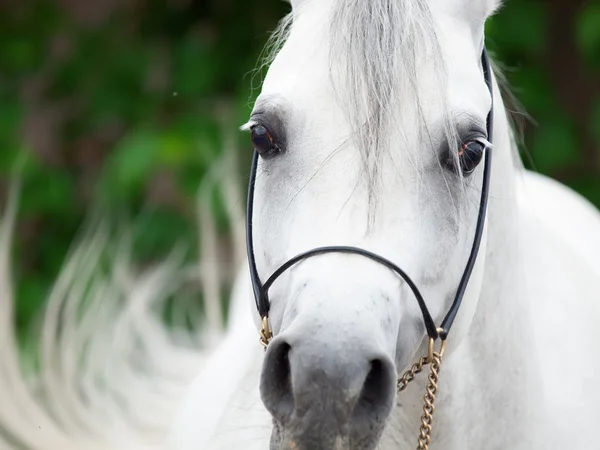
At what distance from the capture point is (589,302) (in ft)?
4.73

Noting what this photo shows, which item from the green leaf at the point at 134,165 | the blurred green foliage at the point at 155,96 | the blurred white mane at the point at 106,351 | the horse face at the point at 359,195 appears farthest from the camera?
the blurred green foliage at the point at 155,96

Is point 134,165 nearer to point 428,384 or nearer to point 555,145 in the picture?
point 555,145

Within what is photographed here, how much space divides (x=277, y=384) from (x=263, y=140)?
0.97ft

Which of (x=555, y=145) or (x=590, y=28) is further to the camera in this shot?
(x=555, y=145)

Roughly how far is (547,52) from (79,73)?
1690 millimetres

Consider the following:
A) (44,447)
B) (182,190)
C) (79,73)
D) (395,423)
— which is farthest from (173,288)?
(395,423)

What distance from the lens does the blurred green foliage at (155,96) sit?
288cm

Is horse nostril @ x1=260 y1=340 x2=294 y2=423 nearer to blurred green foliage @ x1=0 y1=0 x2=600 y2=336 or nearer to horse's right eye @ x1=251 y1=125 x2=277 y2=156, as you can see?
horse's right eye @ x1=251 y1=125 x2=277 y2=156

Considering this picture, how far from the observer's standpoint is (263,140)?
1043mm

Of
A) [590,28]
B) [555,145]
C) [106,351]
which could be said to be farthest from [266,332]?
[555,145]

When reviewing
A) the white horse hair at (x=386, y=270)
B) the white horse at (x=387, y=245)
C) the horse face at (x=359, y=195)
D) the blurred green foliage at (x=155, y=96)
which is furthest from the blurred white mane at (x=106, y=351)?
the horse face at (x=359, y=195)

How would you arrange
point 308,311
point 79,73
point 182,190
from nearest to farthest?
point 308,311 < point 182,190 < point 79,73

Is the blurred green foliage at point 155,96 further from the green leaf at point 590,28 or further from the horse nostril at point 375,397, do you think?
the horse nostril at point 375,397

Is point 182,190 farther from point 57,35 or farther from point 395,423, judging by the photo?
point 395,423
